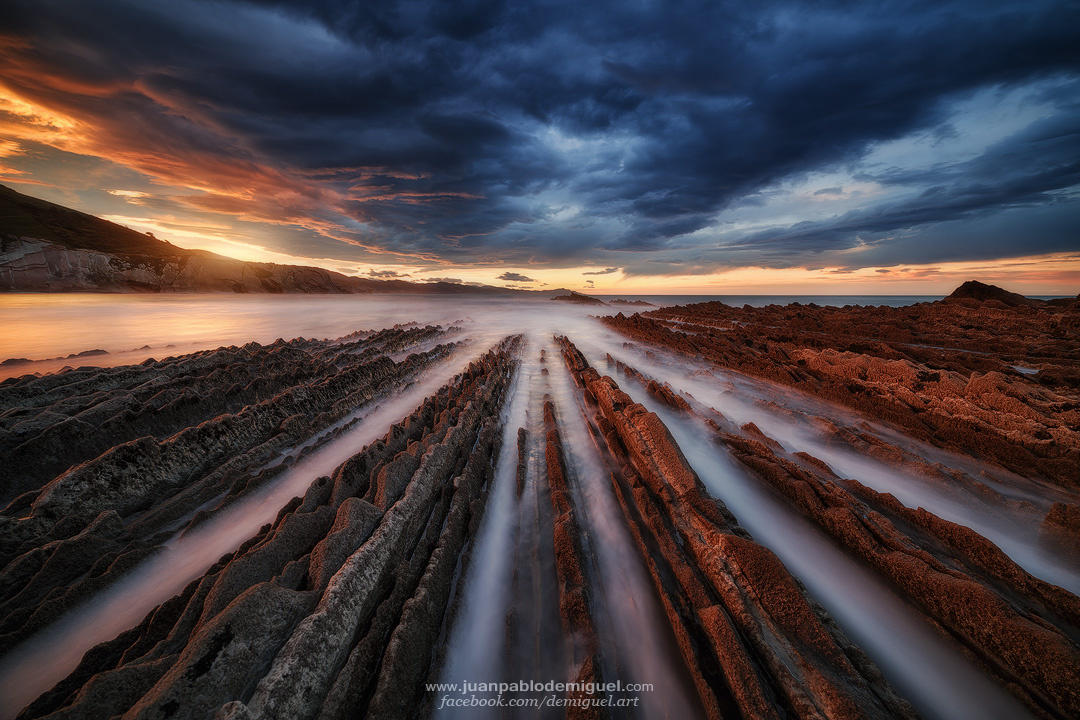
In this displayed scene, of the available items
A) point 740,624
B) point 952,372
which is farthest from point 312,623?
point 952,372

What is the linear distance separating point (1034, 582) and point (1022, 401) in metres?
5.06

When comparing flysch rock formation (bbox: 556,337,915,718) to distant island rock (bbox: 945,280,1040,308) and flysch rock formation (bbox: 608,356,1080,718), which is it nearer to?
flysch rock formation (bbox: 608,356,1080,718)

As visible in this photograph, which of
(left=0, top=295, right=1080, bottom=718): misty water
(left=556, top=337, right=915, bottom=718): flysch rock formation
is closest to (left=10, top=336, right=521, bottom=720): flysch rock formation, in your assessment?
(left=0, top=295, right=1080, bottom=718): misty water

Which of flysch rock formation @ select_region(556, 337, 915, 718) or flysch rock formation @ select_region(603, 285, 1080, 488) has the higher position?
flysch rock formation @ select_region(603, 285, 1080, 488)

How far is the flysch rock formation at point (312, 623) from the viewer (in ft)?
6.08

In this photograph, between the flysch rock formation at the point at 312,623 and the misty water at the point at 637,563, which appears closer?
the flysch rock formation at the point at 312,623

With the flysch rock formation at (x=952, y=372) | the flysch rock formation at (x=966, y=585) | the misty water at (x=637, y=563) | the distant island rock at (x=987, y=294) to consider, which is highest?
the distant island rock at (x=987, y=294)

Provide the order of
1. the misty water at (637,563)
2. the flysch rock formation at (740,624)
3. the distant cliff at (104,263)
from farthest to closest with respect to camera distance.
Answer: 1. the distant cliff at (104,263)
2. the misty water at (637,563)
3. the flysch rock formation at (740,624)

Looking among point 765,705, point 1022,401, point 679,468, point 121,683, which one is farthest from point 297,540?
point 1022,401

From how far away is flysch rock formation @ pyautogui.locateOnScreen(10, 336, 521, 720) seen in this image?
185cm

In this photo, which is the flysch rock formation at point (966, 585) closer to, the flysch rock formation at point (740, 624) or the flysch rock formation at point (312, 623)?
the flysch rock formation at point (740, 624)

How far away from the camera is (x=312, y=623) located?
222cm

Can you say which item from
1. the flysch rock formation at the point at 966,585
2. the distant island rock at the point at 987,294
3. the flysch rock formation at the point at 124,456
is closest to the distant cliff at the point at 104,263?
the flysch rock formation at the point at 124,456

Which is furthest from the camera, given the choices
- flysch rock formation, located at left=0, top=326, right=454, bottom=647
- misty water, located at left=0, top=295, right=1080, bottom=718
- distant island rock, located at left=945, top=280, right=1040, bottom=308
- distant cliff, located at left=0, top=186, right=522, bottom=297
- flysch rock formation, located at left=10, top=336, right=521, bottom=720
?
distant cliff, located at left=0, top=186, right=522, bottom=297
